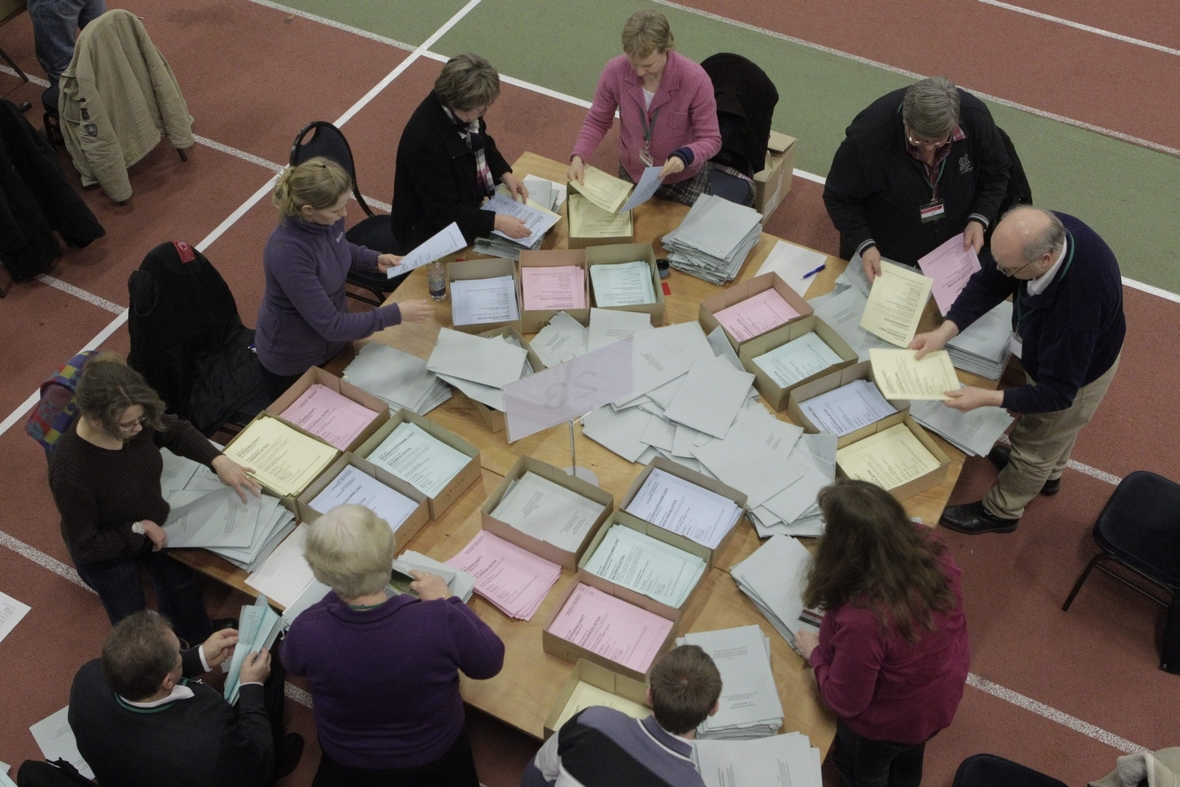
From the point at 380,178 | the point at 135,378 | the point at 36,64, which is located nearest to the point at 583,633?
the point at 135,378

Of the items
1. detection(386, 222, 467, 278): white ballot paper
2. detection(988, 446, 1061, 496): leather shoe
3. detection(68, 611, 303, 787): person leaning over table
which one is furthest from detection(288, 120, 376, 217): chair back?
detection(988, 446, 1061, 496): leather shoe

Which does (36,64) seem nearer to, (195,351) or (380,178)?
(380,178)

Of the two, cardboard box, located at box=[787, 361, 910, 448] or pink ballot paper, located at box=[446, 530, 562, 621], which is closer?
pink ballot paper, located at box=[446, 530, 562, 621]

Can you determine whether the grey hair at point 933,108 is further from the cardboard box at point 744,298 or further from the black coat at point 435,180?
the black coat at point 435,180

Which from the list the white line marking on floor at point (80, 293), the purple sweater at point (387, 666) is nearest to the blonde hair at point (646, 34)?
the purple sweater at point (387, 666)

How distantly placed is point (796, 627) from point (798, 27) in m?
5.24

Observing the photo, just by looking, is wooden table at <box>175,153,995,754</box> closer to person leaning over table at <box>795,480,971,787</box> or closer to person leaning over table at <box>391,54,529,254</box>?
person leaning over table at <box>795,480,971,787</box>

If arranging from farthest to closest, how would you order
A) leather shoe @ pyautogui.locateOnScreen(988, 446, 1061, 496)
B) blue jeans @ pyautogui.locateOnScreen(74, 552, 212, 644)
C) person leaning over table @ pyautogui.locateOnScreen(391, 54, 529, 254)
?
leather shoe @ pyautogui.locateOnScreen(988, 446, 1061, 496) → person leaning over table @ pyautogui.locateOnScreen(391, 54, 529, 254) → blue jeans @ pyautogui.locateOnScreen(74, 552, 212, 644)

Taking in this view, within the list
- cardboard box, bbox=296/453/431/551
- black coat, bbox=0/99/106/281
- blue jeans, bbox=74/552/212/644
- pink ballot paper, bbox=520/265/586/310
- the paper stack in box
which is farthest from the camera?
black coat, bbox=0/99/106/281

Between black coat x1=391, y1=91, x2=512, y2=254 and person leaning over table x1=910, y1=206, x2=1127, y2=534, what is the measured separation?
2.04 m

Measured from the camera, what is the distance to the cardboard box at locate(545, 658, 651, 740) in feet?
10.2

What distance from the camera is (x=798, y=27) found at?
720 cm

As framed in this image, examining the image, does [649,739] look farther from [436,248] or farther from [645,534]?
[436,248]

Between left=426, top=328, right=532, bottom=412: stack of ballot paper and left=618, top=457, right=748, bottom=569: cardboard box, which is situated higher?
left=618, top=457, right=748, bottom=569: cardboard box
